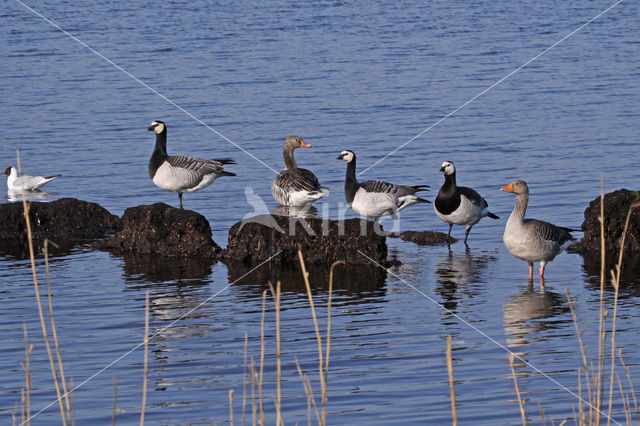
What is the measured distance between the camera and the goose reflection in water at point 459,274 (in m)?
13.5

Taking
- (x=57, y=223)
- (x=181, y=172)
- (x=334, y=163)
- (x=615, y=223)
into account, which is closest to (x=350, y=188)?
(x=181, y=172)

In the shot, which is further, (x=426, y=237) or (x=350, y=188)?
(x=350, y=188)

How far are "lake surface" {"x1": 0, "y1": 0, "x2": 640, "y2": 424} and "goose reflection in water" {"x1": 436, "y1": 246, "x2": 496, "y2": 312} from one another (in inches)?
2.5

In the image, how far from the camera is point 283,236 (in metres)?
15.3

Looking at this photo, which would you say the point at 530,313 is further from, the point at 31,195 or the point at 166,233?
the point at 31,195

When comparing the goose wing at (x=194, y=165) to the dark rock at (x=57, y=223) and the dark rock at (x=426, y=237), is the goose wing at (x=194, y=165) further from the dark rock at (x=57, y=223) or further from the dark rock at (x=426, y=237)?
the dark rock at (x=426, y=237)

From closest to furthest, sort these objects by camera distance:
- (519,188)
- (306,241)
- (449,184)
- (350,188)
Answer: (519,188) → (306,241) → (449,184) → (350,188)

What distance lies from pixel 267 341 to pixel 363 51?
98.4 ft

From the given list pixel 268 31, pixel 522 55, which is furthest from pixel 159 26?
pixel 522 55

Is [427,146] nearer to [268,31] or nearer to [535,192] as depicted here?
[535,192]

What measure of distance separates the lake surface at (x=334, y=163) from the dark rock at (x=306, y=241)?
20.6 inches

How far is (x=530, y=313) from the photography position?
41.2ft

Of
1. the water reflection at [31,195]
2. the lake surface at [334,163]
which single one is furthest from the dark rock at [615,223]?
the water reflection at [31,195]

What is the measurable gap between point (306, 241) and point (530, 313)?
3.96m
